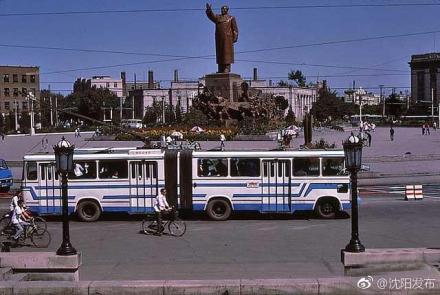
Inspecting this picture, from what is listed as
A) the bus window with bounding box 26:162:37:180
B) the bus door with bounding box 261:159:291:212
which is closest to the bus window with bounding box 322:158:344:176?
the bus door with bounding box 261:159:291:212

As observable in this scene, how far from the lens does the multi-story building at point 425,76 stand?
184 metres

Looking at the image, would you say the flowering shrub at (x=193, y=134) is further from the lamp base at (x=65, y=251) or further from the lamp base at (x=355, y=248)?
the lamp base at (x=355, y=248)

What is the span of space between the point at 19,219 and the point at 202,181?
25.6ft

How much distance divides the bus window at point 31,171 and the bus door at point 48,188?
0.20 metres

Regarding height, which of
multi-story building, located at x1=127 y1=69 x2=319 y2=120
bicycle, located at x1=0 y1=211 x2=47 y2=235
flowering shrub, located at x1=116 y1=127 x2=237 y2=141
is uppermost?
multi-story building, located at x1=127 y1=69 x2=319 y2=120

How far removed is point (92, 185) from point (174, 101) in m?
149

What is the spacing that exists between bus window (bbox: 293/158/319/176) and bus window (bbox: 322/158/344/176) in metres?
0.26

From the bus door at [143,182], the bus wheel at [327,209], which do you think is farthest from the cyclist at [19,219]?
the bus wheel at [327,209]

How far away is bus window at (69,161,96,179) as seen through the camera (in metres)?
26.1

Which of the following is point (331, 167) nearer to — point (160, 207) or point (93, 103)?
point (160, 207)

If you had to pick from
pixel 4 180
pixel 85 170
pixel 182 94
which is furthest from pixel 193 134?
pixel 182 94

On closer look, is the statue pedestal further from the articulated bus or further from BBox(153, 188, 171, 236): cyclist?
BBox(153, 188, 171, 236): cyclist

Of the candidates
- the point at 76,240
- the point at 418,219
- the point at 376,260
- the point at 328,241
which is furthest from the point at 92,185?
the point at 376,260

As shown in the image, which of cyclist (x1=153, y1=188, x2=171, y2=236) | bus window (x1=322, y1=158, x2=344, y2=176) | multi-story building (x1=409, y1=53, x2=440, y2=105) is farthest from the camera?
multi-story building (x1=409, y1=53, x2=440, y2=105)
